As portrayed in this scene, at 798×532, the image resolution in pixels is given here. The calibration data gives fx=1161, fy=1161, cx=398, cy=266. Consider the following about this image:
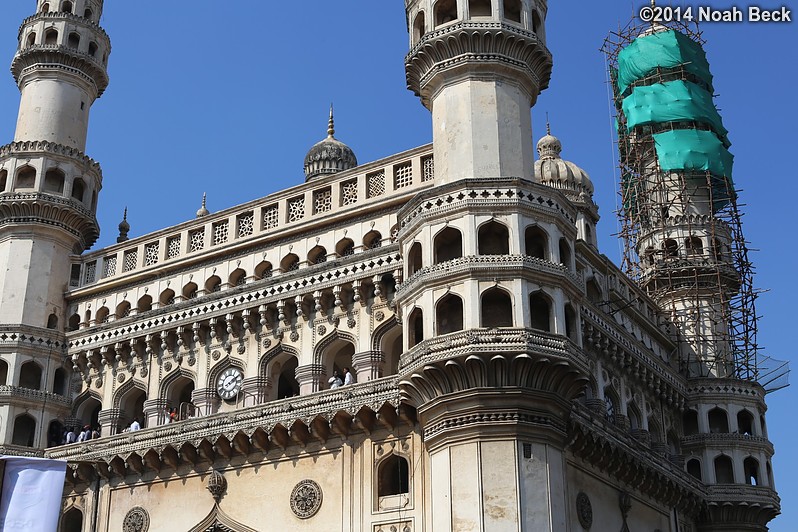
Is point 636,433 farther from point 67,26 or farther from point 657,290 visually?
point 67,26

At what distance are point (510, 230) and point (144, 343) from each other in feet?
37.6

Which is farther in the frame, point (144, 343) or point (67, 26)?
point (67, 26)

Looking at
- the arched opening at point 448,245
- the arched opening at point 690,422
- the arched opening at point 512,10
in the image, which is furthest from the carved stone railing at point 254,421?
the arched opening at point 690,422

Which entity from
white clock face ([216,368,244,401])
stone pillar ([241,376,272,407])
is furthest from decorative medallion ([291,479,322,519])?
white clock face ([216,368,244,401])

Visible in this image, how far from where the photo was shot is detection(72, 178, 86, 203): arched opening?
34406 mm

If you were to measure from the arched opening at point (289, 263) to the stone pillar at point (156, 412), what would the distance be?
15.3 feet

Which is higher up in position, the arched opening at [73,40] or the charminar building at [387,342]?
the arched opening at [73,40]

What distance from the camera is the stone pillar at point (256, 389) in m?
28.2

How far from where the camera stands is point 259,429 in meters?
26.8

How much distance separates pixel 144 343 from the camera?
1206 inches

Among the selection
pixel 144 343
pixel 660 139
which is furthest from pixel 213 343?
pixel 660 139

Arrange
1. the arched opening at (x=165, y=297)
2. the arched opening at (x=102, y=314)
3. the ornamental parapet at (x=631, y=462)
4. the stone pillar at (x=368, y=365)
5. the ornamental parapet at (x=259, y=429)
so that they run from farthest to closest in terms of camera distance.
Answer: the arched opening at (x=102, y=314) → the arched opening at (x=165, y=297) → the stone pillar at (x=368, y=365) → the ornamental parapet at (x=631, y=462) → the ornamental parapet at (x=259, y=429)

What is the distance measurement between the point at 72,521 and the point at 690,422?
703 inches

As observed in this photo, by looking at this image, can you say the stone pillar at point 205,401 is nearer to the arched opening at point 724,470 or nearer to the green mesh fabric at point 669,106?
the arched opening at point 724,470
